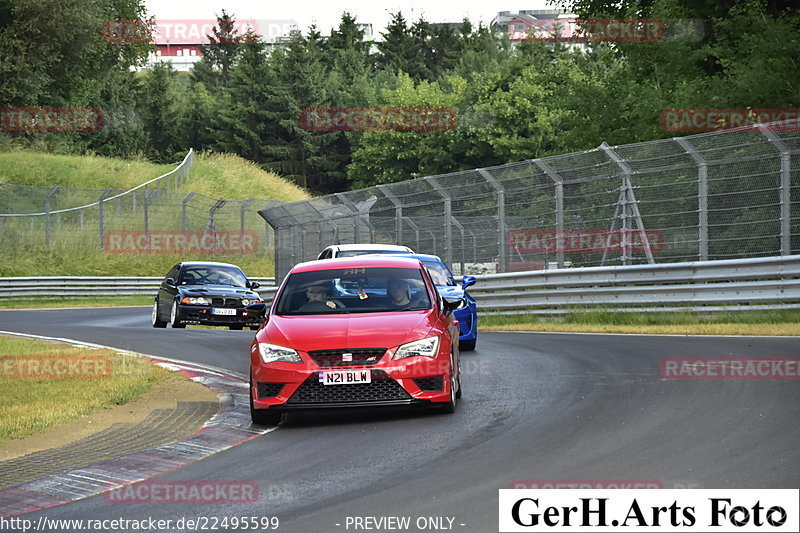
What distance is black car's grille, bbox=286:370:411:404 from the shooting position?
9391 millimetres

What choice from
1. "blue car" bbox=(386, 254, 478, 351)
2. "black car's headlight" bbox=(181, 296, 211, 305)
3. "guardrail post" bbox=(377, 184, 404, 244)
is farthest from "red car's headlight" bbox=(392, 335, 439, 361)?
"guardrail post" bbox=(377, 184, 404, 244)

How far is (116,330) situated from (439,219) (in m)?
7.20

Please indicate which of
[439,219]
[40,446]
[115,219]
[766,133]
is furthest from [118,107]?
[40,446]

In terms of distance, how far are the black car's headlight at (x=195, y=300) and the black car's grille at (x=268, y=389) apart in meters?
14.1

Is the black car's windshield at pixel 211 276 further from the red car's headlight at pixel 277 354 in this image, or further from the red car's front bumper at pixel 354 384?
the red car's front bumper at pixel 354 384

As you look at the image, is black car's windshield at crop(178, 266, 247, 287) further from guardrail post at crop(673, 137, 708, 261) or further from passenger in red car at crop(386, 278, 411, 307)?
passenger in red car at crop(386, 278, 411, 307)

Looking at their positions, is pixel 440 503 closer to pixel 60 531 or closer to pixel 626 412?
pixel 60 531

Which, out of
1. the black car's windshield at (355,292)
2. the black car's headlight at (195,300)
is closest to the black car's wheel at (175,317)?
the black car's headlight at (195,300)

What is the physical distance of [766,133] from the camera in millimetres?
17359

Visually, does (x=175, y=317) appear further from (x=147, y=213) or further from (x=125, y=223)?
(x=125, y=223)

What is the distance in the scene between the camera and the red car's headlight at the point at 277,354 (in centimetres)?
953

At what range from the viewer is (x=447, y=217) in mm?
24250

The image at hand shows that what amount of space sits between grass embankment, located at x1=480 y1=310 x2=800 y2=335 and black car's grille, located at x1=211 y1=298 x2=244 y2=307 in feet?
15.9

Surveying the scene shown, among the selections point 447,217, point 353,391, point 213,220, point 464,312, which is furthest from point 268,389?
point 213,220
